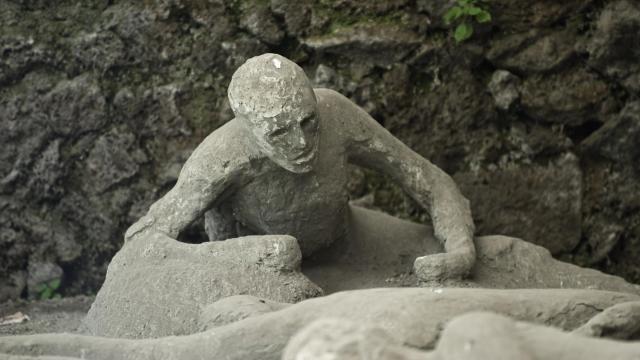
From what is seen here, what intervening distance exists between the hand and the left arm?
66 millimetres

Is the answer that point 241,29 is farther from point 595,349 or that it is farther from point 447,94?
point 595,349

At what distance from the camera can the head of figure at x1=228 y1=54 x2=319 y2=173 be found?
9.92 ft

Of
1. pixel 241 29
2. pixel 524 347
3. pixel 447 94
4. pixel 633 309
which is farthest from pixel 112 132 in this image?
pixel 524 347

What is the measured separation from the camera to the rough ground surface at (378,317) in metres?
2.39

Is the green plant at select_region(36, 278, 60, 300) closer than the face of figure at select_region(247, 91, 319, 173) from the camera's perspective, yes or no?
No

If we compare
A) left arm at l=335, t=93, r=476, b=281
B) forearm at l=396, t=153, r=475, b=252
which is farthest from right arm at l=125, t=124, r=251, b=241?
forearm at l=396, t=153, r=475, b=252

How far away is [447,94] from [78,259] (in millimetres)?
1409

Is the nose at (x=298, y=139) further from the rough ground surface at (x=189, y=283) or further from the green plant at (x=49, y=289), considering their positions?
the green plant at (x=49, y=289)

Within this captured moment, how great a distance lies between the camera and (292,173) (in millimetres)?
3258

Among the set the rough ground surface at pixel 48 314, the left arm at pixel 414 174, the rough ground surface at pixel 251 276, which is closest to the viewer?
the rough ground surface at pixel 251 276

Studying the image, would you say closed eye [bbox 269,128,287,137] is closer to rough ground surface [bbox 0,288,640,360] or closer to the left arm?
the left arm

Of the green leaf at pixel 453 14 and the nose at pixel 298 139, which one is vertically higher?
the green leaf at pixel 453 14

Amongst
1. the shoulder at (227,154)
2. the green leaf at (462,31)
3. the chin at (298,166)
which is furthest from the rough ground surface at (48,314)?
the green leaf at (462,31)

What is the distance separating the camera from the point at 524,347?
6.80 feet
